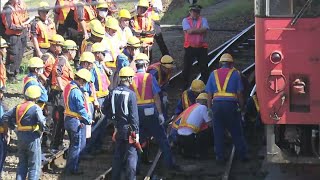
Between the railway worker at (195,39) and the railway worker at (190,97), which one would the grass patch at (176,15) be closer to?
the railway worker at (195,39)

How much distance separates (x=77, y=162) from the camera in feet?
42.4

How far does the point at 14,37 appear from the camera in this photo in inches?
676

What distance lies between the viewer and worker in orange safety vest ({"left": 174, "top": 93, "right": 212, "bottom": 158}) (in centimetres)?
1335

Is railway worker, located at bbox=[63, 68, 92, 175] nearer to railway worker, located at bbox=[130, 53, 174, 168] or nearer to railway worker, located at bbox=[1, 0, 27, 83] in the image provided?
railway worker, located at bbox=[130, 53, 174, 168]

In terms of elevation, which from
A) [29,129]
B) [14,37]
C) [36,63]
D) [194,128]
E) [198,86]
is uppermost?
[14,37]

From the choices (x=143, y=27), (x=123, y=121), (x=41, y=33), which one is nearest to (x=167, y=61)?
(x=123, y=121)

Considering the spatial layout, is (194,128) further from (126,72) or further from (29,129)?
(29,129)

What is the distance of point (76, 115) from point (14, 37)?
16.1 ft

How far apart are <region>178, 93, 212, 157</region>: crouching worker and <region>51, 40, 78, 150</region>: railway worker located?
1.94m

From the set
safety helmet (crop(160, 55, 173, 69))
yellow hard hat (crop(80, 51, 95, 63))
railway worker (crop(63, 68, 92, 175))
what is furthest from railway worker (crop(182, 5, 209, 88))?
railway worker (crop(63, 68, 92, 175))

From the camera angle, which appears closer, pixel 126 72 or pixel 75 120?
pixel 126 72

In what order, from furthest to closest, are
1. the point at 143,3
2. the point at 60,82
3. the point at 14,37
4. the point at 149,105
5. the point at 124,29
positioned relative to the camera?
the point at 14,37
the point at 143,3
the point at 124,29
the point at 60,82
the point at 149,105

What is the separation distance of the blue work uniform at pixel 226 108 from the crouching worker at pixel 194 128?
0.32 m

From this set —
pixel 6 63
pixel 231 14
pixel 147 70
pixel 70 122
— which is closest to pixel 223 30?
pixel 231 14
